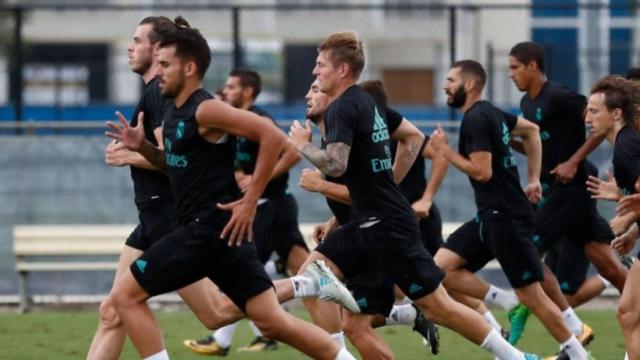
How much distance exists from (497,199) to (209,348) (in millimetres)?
2827

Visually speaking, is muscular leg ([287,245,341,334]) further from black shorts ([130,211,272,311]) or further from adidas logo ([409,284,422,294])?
black shorts ([130,211,272,311])

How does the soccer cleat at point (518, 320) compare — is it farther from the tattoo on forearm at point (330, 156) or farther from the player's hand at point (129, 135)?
the player's hand at point (129, 135)

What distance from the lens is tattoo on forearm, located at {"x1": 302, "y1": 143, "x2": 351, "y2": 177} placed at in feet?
29.6

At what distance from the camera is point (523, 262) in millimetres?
10992

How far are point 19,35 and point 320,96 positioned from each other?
31.3 ft

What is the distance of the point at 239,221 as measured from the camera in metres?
8.43

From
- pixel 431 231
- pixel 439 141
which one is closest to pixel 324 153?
pixel 439 141

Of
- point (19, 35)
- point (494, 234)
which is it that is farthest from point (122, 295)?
point (19, 35)

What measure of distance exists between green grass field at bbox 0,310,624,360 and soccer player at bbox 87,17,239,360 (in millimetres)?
2415

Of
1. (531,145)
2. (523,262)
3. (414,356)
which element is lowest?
(414,356)

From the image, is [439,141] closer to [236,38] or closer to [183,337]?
[183,337]

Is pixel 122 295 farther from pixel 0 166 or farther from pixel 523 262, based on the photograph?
pixel 0 166

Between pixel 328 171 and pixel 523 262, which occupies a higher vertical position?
pixel 328 171

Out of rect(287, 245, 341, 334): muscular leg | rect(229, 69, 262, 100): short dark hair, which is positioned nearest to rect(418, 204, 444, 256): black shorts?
rect(287, 245, 341, 334): muscular leg
